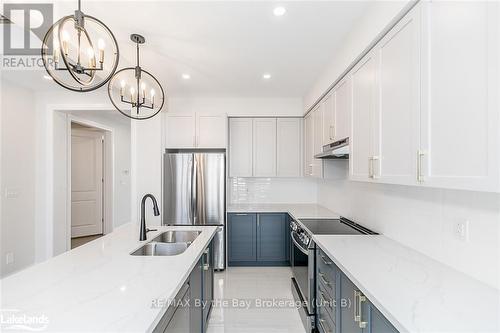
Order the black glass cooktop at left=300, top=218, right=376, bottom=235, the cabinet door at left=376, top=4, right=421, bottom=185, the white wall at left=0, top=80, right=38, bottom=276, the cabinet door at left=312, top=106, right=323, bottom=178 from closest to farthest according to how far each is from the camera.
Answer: the cabinet door at left=376, top=4, right=421, bottom=185
the black glass cooktop at left=300, top=218, right=376, bottom=235
the cabinet door at left=312, top=106, right=323, bottom=178
the white wall at left=0, top=80, right=38, bottom=276

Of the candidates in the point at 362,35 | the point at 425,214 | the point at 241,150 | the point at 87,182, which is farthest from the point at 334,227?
the point at 87,182

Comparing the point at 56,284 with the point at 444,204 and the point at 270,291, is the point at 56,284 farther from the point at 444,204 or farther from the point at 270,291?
the point at 270,291

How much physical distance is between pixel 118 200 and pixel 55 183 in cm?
214

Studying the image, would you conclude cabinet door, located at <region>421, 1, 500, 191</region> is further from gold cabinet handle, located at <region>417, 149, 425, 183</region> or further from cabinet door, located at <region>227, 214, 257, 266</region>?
cabinet door, located at <region>227, 214, 257, 266</region>

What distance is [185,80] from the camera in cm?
334

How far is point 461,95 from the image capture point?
1.06 m

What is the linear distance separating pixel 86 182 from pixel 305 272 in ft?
17.5

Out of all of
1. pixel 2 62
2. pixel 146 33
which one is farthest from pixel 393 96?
pixel 2 62

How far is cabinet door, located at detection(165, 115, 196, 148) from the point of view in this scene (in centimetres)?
382

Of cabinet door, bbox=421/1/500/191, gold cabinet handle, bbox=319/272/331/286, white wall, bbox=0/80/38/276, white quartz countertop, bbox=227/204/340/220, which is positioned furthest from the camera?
white quartz countertop, bbox=227/204/340/220

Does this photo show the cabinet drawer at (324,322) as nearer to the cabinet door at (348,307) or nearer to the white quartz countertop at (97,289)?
the cabinet door at (348,307)

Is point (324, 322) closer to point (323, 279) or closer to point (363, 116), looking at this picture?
point (323, 279)

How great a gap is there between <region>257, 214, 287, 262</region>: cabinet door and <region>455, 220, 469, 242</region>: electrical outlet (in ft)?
8.33

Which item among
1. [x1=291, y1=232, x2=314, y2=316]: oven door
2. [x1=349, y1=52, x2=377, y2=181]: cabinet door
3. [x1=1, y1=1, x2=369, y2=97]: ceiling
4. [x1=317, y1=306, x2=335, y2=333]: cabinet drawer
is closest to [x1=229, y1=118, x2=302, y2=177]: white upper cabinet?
[x1=1, y1=1, x2=369, y2=97]: ceiling
